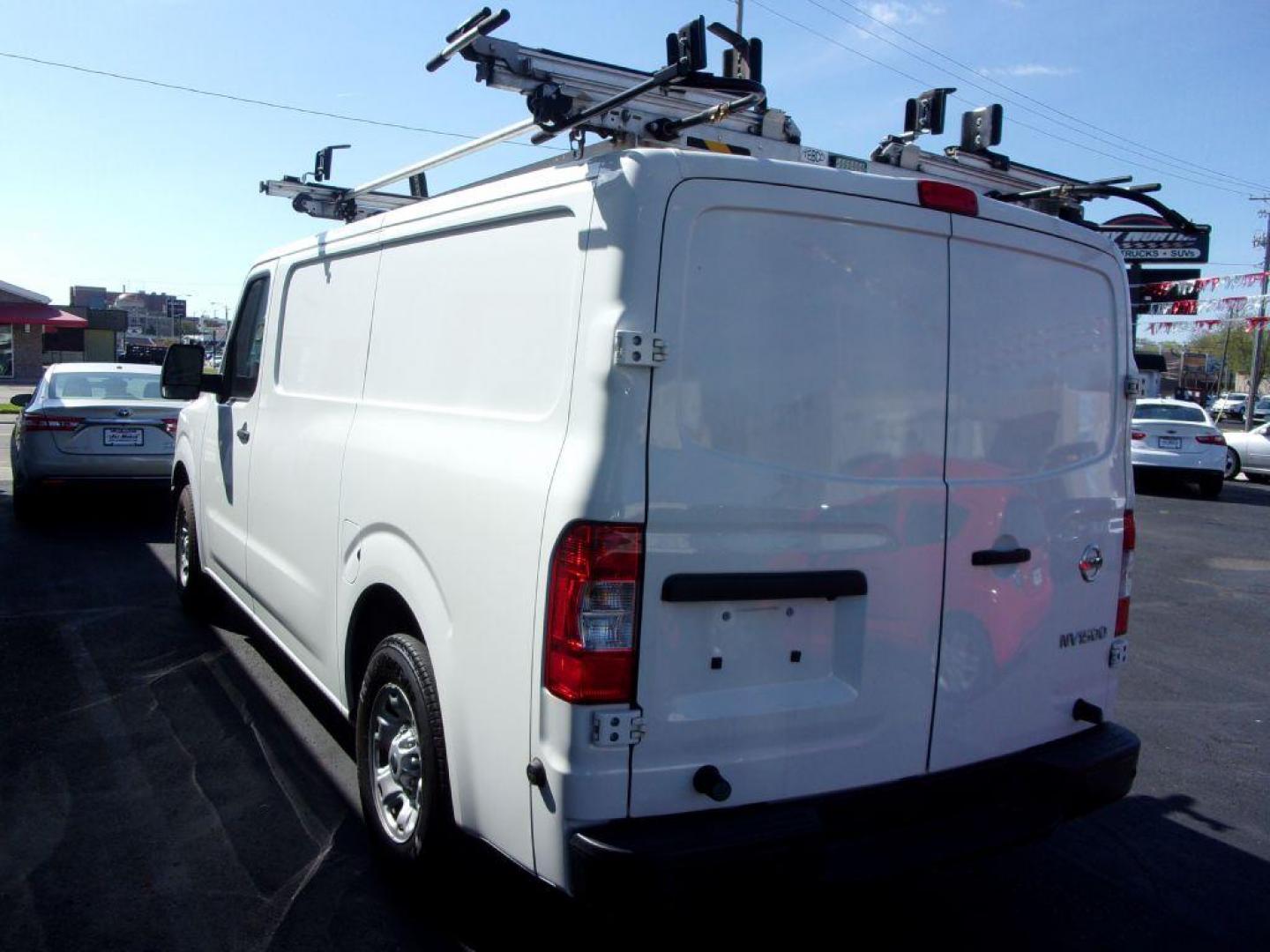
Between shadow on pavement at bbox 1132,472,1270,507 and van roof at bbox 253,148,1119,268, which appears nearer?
van roof at bbox 253,148,1119,268

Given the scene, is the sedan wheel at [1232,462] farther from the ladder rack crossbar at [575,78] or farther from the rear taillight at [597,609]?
the rear taillight at [597,609]

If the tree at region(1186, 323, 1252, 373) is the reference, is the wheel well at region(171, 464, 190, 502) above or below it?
below

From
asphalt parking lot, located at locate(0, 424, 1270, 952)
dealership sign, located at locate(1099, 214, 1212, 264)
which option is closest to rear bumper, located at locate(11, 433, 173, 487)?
asphalt parking lot, located at locate(0, 424, 1270, 952)

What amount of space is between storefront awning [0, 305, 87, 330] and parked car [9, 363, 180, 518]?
3986cm

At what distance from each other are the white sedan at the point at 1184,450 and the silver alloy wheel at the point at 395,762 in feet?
53.0

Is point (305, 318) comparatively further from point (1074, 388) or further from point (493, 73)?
point (1074, 388)

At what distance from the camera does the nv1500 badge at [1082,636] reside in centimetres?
339

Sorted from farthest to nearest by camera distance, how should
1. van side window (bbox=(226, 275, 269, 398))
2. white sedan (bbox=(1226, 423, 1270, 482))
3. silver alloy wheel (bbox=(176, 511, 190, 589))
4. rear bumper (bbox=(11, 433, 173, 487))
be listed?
white sedan (bbox=(1226, 423, 1270, 482)), rear bumper (bbox=(11, 433, 173, 487)), silver alloy wheel (bbox=(176, 511, 190, 589)), van side window (bbox=(226, 275, 269, 398))

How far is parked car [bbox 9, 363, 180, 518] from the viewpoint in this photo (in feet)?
31.8

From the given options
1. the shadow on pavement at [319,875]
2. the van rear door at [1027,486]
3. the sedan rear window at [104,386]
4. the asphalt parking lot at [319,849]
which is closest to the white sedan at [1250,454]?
the asphalt parking lot at [319,849]

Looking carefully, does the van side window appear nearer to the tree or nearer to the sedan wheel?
the sedan wheel

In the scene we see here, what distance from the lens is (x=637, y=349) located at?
8.37ft

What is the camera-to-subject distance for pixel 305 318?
4.73 meters

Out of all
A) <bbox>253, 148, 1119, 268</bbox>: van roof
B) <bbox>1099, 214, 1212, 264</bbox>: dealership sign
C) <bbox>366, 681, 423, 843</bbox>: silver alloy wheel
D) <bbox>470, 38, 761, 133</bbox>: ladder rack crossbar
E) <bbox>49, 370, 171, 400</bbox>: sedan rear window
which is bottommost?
<bbox>366, 681, 423, 843</bbox>: silver alloy wheel
